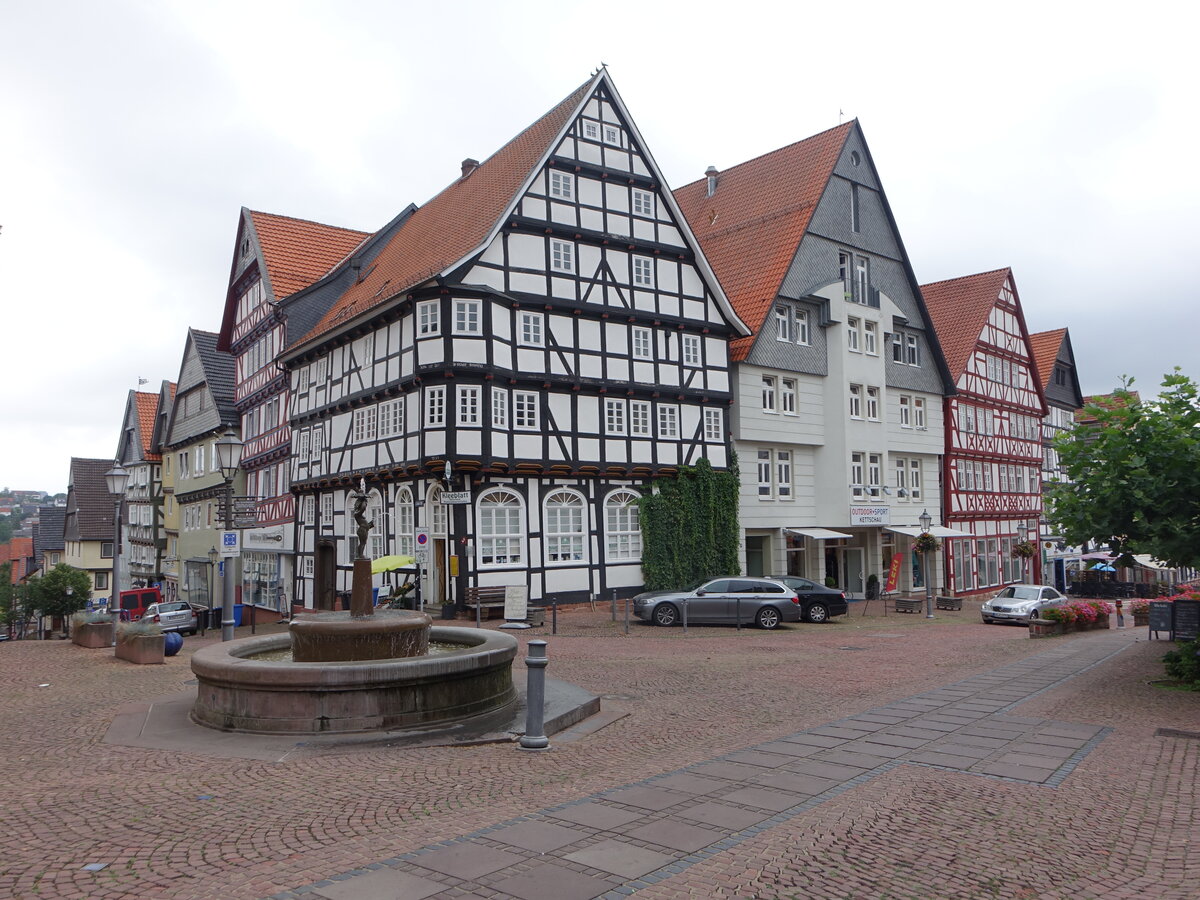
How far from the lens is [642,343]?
3064cm

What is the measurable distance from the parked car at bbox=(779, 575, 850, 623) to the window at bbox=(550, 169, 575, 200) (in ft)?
42.9

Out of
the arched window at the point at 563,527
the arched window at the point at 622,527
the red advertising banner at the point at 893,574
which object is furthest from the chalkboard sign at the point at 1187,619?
the red advertising banner at the point at 893,574

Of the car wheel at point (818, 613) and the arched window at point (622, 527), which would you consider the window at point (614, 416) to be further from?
the car wheel at point (818, 613)

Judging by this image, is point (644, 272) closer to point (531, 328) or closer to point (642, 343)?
point (642, 343)

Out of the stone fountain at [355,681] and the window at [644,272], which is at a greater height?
the window at [644,272]

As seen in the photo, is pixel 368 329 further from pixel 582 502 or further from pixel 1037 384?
pixel 1037 384

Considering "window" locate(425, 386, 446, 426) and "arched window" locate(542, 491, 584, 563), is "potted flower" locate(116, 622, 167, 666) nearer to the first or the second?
"window" locate(425, 386, 446, 426)

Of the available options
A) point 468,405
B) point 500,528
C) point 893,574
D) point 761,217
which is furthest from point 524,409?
point 893,574

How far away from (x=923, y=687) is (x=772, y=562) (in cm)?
2057

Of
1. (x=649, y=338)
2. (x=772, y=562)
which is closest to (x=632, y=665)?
(x=649, y=338)

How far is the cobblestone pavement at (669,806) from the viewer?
611 centimetres

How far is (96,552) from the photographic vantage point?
210ft

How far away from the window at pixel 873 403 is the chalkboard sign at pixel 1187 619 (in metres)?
23.2

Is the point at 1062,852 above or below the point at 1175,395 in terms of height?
below
